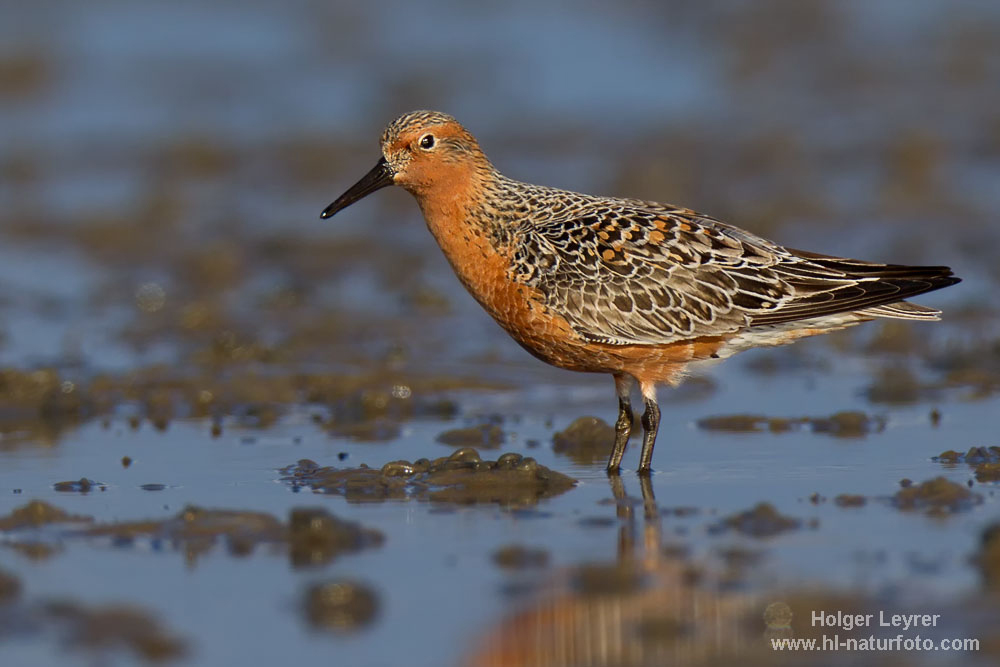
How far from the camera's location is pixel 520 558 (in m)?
7.90

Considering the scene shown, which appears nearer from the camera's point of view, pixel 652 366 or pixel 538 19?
pixel 652 366

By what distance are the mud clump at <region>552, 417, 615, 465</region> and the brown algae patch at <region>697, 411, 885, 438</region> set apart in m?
0.79

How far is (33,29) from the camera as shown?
25.3m

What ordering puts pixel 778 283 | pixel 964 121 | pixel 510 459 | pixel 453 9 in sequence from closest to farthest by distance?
pixel 510 459 → pixel 778 283 → pixel 964 121 → pixel 453 9

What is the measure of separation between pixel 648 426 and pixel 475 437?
1.39 m

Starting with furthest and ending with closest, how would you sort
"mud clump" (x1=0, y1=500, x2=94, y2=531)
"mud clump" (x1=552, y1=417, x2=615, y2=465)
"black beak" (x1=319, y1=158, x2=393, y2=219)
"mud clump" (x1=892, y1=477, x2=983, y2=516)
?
"black beak" (x1=319, y1=158, x2=393, y2=219) < "mud clump" (x1=552, y1=417, x2=615, y2=465) < "mud clump" (x1=0, y1=500, x2=94, y2=531) < "mud clump" (x1=892, y1=477, x2=983, y2=516)

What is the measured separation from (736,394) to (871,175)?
795 cm

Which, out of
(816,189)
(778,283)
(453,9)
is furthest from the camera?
(453,9)

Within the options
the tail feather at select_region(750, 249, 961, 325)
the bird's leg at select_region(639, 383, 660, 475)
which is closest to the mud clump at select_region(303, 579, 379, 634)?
the bird's leg at select_region(639, 383, 660, 475)

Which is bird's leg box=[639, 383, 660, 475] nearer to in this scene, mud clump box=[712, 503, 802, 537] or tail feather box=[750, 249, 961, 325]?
tail feather box=[750, 249, 961, 325]

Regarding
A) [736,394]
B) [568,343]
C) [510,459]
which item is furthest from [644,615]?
[736,394]

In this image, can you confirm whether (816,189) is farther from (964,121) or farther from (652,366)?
(652,366)

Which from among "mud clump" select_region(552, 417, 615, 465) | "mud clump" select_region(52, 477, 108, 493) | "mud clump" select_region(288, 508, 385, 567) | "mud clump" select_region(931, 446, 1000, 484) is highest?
"mud clump" select_region(552, 417, 615, 465)

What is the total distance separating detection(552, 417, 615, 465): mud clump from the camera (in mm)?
10594
